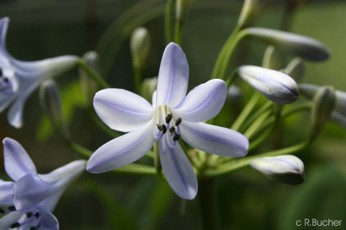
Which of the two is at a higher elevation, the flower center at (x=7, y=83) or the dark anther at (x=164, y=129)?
the dark anther at (x=164, y=129)

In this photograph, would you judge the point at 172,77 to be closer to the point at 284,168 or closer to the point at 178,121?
the point at 178,121

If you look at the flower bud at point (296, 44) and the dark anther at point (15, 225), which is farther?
the flower bud at point (296, 44)

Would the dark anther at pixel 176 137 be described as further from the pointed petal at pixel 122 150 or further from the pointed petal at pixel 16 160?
the pointed petal at pixel 16 160

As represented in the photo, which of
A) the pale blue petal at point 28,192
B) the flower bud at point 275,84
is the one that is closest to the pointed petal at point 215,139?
the flower bud at point 275,84

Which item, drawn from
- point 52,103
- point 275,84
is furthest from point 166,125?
point 52,103

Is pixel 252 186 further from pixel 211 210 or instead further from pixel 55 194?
pixel 55 194
